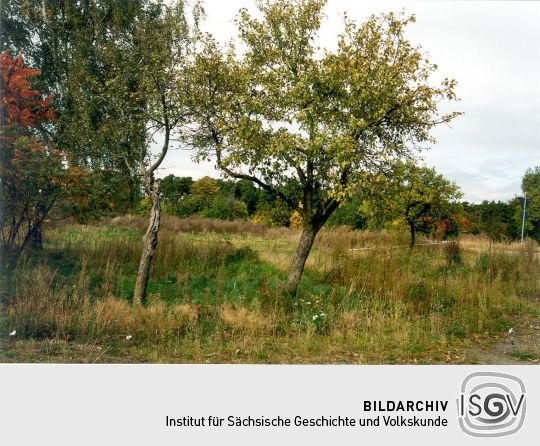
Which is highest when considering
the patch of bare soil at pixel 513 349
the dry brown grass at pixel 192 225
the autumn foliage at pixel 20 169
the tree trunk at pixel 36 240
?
the autumn foliage at pixel 20 169

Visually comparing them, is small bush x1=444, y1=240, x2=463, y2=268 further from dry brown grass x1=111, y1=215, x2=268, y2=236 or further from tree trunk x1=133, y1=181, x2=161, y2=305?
dry brown grass x1=111, y1=215, x2=268, y2=236

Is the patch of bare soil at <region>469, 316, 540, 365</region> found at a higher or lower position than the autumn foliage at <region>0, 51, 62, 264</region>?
lower

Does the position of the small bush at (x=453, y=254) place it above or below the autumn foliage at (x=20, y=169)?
below

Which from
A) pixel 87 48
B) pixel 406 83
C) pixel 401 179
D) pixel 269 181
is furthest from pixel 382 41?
pixel 87 48

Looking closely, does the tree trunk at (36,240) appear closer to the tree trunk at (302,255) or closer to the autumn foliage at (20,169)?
the autumn foliage at (20,169)

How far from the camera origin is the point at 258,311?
8266mm

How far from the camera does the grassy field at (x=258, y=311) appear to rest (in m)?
6.96

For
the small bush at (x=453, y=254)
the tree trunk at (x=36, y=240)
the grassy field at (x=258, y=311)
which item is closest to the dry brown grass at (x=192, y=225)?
the tree trunk at (x=36, y=240)

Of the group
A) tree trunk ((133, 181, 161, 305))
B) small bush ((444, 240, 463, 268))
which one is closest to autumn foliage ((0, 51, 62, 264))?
tree trunk ((133, 181, 161, 305))

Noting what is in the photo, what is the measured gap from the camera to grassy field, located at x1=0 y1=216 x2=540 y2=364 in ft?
22.8

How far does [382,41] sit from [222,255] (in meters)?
8.41

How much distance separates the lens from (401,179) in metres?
9.96

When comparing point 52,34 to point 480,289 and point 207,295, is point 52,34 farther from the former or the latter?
point 480,289

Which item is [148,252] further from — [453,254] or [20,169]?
[453,254]
